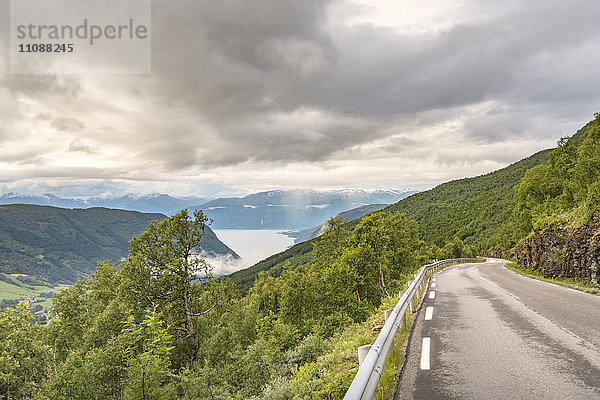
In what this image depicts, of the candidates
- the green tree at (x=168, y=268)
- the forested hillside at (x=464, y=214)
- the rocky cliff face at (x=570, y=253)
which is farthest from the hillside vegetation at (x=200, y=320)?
the forested hillside at (x=464, y=214)

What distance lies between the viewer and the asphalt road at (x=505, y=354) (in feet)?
14.6

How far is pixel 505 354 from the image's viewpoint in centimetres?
597

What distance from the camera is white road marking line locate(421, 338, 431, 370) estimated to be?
18.1ft

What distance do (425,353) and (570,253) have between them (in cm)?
2108

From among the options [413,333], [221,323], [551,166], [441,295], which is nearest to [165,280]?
[221,323]

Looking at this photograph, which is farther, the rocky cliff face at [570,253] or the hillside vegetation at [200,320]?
the rocky cliff face at [570,253]

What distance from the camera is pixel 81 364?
18.3 metres

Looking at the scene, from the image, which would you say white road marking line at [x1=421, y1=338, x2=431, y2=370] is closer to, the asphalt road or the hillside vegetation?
the asphalt road

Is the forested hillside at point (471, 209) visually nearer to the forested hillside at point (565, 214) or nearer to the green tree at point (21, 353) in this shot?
the forested hillside at point (565, 214)

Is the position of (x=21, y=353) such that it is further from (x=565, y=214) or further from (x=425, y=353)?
(x=565, y=214)

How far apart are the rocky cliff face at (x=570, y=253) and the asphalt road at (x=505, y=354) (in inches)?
394

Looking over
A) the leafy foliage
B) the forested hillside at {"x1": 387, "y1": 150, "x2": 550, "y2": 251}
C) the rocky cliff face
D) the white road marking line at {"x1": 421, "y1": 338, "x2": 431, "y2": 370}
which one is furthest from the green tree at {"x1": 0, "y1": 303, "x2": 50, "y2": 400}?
the forested hillside at {"x1": 387, "y1": 150, "x2": 550, "y2": 251}

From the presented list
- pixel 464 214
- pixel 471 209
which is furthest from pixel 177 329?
pixel 471 209

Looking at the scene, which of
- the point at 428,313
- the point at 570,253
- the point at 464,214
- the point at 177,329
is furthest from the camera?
the point at 464,214
